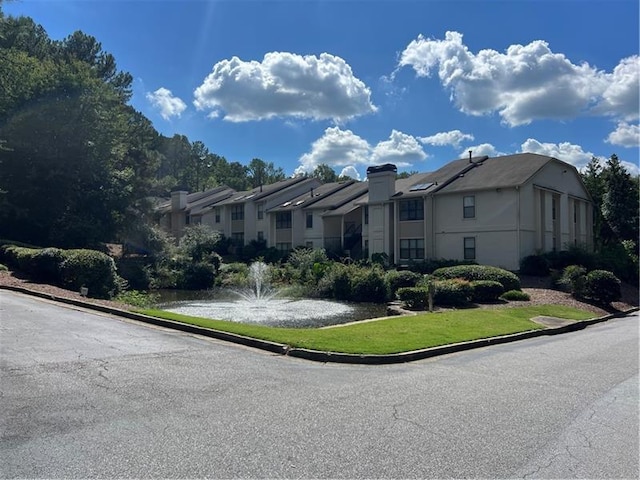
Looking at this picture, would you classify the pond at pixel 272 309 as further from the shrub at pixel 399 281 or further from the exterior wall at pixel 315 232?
the exterior wall at pixel 315 232

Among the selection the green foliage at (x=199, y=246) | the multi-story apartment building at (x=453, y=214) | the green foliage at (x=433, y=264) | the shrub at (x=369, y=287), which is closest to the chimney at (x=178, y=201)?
the multi-story apartment building at (x=453, y=214)

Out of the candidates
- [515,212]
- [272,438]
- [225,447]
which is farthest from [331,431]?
[515,212]

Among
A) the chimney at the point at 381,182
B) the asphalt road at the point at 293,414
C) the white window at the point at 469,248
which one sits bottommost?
the asphalt road at the point at 293,414

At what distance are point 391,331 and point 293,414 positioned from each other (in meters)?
7.48

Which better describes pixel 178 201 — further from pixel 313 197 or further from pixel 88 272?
pixel 88 272

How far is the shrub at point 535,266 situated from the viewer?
31.1 metres

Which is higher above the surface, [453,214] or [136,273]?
[453,214]

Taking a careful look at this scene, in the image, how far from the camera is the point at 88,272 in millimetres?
20703

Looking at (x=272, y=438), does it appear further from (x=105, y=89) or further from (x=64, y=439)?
(x=105, y=89)

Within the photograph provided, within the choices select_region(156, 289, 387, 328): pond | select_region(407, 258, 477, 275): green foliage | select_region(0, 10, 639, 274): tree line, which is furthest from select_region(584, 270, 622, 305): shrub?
select_region(0, 10, 639, 274): tree line

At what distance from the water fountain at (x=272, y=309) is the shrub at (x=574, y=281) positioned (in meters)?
10.2

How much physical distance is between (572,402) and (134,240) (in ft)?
129

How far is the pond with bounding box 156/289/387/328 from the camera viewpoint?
19.3 meters

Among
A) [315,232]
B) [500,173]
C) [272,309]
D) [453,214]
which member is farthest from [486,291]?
[315,232]
